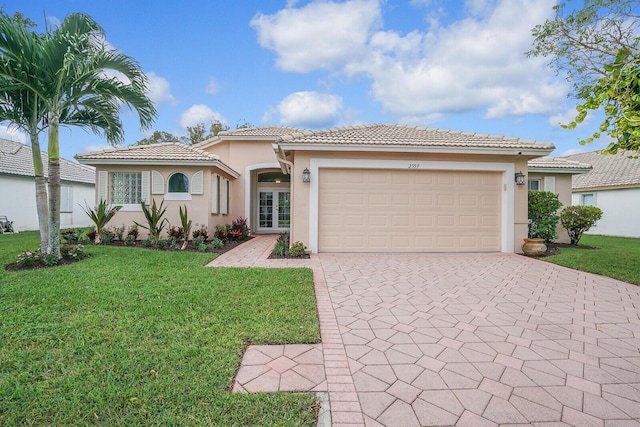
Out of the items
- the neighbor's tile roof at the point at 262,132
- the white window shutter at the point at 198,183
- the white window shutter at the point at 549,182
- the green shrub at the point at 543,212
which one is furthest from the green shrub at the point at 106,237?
the white window shutter at the point at 549,182

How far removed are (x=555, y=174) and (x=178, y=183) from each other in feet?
52.3

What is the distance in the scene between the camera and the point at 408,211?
31.0ft

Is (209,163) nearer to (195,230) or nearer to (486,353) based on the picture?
(195,230)

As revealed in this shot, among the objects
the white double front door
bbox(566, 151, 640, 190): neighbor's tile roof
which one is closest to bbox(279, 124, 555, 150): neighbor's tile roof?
the white double front door

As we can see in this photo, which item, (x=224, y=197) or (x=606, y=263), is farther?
(x=224, y=197)

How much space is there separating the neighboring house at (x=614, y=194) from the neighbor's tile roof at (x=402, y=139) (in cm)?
1116

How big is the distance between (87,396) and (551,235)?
1312 centimetres

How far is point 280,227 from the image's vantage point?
658 inches

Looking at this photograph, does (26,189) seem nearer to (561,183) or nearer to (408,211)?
(408,211)

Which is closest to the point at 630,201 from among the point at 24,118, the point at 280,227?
the point at 280,227

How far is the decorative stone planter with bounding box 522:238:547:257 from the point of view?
9086 millimetres

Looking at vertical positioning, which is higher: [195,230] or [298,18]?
[298,18]

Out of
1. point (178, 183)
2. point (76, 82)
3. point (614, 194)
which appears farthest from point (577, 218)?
point (76, 82)

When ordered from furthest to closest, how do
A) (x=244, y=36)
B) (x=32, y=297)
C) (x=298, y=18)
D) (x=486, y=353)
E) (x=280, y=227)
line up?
1. (x=280, y=227)
2. (x=244, y=36)
3. (x=298, y=18)
4. (x=32, y=297)
5. (x=486, y=353)
